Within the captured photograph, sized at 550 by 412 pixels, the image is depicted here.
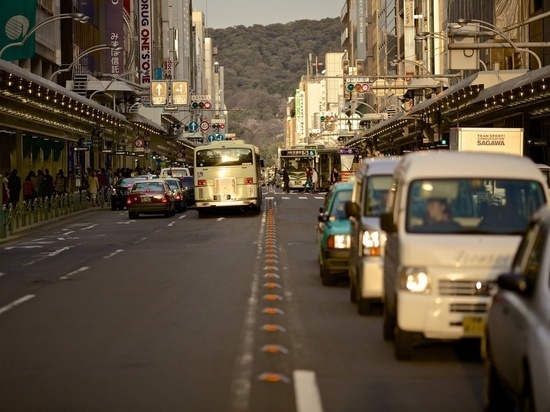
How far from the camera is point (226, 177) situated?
48750mm

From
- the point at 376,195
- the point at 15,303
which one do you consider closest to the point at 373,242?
the point at 376,195

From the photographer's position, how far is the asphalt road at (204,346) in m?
9.61

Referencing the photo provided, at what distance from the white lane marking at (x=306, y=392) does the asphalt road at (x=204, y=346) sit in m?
0.01

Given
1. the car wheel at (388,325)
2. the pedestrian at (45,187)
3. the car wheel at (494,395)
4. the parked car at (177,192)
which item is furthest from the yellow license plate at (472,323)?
the pedestrian at (45,187)

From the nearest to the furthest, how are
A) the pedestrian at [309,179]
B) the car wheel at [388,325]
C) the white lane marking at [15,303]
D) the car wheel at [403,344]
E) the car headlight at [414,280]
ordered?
the car headlight at [414,280] < the car wheel at [403,344] < the car wheel at [388,325] < the white lane marking at [15,303] < the pedestrian at [309,179]

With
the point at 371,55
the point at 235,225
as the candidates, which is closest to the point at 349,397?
the point at 235,225

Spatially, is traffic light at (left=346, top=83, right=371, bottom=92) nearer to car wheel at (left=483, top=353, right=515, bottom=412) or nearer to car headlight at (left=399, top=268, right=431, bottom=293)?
car headlight at (left=399, top=268, right=431, bottom=293)

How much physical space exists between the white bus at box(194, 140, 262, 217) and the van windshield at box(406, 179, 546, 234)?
36075 mm

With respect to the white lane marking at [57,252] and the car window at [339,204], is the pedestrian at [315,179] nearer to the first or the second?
the white lane marking at [57,252]

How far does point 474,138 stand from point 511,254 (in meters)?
23.9

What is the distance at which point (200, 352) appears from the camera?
12.2 m

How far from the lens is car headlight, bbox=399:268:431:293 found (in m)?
10.8

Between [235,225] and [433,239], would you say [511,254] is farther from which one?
[235,225]

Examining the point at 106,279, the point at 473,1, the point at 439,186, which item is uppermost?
the point at 473,1
